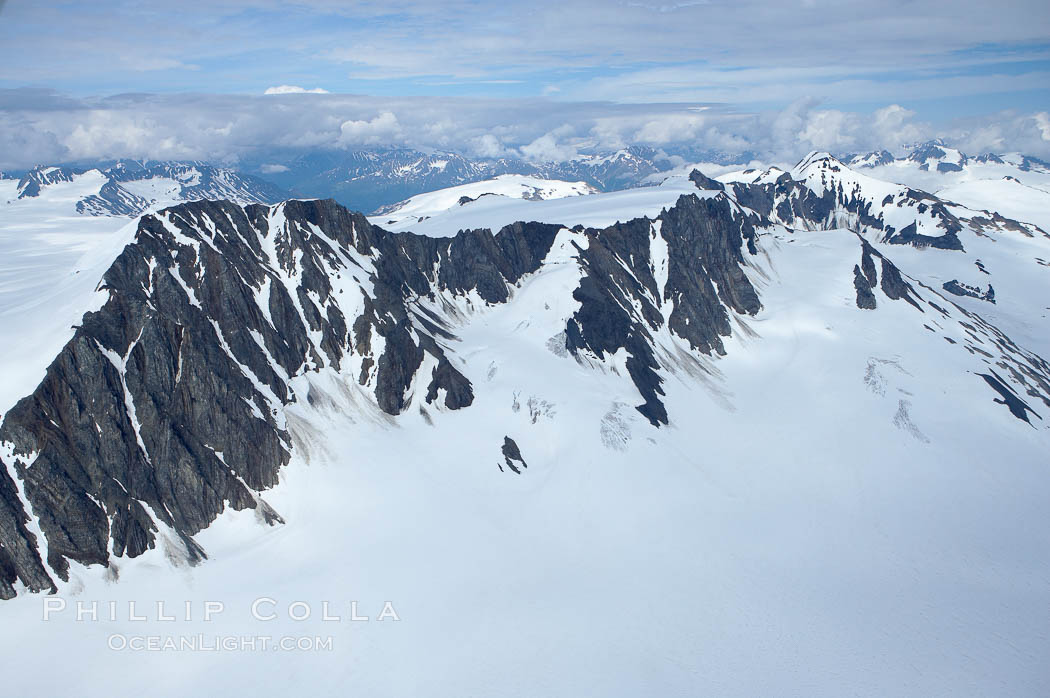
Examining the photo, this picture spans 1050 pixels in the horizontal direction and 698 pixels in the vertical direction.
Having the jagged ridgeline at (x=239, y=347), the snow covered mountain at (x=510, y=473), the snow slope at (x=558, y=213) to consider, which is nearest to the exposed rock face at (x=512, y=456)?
the snow covered mountain at (x=510, y=473)

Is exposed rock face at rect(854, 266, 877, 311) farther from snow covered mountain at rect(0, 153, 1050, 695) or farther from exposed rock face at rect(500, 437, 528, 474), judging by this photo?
exposed rock face at rect(500, 437, 528, 474)

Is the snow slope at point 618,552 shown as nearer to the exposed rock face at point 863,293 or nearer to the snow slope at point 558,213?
the snow slope at point 558,213

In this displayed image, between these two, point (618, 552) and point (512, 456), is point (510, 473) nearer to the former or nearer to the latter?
point (512, 456)

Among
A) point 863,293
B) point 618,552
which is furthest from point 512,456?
point 863,293

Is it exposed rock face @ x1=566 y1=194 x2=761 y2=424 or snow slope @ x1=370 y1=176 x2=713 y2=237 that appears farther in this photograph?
snow slope @ x1=370 y1=176 x2=713 y2=237

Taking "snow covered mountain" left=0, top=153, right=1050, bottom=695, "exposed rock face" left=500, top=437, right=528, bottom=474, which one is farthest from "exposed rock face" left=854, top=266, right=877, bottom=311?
"exposed rock face" left=500, top=437, right=528, bottom=474

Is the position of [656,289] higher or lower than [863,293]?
higher
